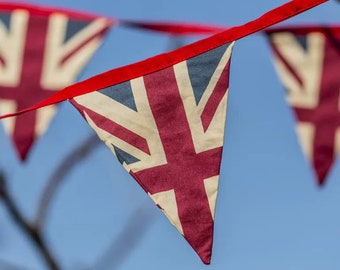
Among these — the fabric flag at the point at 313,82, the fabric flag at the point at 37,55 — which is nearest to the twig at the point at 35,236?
the fabric flag at the point at 37,55

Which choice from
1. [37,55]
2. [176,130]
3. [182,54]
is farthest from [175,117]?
[37,55]

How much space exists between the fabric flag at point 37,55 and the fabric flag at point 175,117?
990 millimetres


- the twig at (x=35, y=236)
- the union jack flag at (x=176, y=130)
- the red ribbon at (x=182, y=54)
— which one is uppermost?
the red ribbon at (x=182, y=54)

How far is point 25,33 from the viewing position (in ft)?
12.5

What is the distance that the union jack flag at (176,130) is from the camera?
2641 millimetres

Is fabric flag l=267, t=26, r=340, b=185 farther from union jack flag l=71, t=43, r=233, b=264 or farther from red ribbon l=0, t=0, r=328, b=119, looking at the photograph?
union jack flag l=71, t=43, r=233, b=264

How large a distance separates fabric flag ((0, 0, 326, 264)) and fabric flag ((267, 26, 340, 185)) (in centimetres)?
65

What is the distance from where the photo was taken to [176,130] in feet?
9.00

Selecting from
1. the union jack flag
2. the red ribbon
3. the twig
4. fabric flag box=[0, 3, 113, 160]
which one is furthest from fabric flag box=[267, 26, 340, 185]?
the twig

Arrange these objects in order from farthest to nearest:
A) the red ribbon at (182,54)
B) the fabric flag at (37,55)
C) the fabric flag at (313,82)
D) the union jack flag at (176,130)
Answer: the fabric flag at (37,55)
the fabric flag at (313,82)
the red ribbon at (182,54)
the union jack flag at (176,130)

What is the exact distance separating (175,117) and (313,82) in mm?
975

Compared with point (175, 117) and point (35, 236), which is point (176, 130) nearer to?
point (175, 117)

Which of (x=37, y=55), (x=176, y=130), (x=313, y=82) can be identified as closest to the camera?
(x=176, y=130)

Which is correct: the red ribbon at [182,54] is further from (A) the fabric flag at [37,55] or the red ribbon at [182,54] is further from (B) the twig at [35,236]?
(B) the twig at [35,236]
